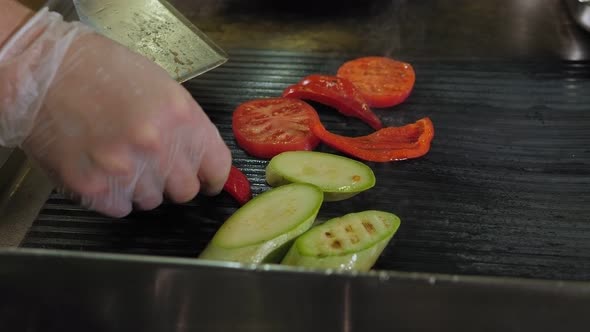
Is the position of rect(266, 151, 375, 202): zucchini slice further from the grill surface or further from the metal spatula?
the metal spatula

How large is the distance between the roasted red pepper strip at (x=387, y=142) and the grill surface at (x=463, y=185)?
35 mm

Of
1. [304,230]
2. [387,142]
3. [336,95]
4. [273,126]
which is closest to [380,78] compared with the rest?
[336,95]

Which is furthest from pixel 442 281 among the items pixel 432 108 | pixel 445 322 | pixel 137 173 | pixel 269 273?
pixel 432 108

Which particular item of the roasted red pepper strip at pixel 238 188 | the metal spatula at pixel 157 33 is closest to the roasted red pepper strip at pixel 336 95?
the metal spatula at pixel 157 33

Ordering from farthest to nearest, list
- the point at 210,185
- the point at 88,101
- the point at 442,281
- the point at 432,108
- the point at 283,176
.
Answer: the point at 432,108
the point at 283,176
the point at 210,185
the point at 88,101
the point at 442,281

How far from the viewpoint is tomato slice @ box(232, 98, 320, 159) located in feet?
5.85

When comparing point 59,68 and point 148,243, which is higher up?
point 59,68

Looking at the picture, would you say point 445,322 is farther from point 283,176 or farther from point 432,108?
point 432,108

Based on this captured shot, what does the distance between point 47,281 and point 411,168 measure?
103 cm

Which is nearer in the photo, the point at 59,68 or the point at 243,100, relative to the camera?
the point at 59,68

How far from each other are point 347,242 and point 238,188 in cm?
39

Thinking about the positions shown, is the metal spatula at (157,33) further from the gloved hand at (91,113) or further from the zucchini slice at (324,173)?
the gloved hand at (91,113)

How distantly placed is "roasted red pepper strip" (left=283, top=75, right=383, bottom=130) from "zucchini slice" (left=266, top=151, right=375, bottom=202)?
278 mm

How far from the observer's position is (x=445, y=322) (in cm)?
111
